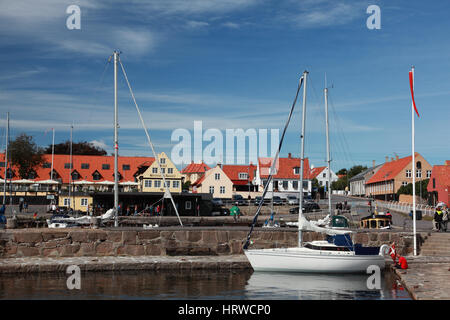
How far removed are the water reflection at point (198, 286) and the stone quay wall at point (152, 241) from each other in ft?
9.21

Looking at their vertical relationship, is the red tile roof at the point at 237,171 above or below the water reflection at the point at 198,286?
above

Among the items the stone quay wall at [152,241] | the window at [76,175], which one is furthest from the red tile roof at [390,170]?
the stone quay wall at [152,241]

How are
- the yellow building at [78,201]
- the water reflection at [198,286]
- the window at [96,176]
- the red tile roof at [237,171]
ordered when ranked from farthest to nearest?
the red tile roof at [237,171], the window at [96,176], the yellow building at [78,201], the water reflection at [198,286]

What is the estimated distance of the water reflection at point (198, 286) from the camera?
1842 cm

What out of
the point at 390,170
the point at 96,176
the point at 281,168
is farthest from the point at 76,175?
the point at 390,170

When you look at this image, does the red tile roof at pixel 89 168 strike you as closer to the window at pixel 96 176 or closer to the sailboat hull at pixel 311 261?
the window at pixel 96 176

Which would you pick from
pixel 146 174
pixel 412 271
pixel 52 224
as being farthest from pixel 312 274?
pixel 146 174

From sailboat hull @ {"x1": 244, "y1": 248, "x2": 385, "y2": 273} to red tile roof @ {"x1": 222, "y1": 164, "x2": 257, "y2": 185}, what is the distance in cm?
8048

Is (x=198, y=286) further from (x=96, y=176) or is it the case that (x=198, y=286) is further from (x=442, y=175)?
(x=96, y=176)

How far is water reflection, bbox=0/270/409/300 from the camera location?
60.4 ft

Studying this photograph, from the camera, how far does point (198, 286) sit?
20.3 metres

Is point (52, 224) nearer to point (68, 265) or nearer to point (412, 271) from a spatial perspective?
point (68, 265)

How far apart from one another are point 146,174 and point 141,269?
2290 inches

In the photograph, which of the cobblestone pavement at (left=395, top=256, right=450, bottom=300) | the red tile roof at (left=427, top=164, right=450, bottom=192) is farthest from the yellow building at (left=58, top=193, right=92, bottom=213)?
the cobblestone pavement at (left=395, top=256, right=450, bottom=300)
